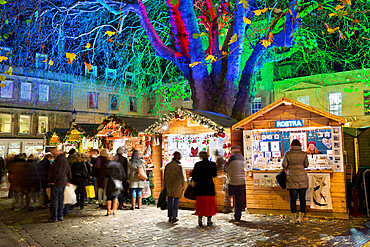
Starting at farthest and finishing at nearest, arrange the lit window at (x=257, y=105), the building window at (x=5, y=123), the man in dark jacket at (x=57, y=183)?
the building window at (x=5, y=123) → the lit window at (x=257, y=105) → the man in dark jacket at (x=57, y=183)

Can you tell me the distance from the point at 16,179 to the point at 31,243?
566 cm

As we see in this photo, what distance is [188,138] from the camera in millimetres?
13273

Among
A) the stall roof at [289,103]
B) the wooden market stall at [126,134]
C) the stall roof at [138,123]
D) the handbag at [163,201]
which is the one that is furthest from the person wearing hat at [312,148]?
the stall roof at [138,123]

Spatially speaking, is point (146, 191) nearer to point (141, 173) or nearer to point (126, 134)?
point (141, 173)

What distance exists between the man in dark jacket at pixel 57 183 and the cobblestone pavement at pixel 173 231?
15.8 inches

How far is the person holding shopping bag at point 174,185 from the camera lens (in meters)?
9.70

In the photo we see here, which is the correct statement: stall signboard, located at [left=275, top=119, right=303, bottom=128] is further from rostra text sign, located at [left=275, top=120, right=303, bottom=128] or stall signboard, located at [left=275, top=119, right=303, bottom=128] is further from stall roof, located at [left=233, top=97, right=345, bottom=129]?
stall roof, located at [left=233, top=97, right=345, bottom=129]

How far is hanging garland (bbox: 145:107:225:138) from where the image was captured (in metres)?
11.4

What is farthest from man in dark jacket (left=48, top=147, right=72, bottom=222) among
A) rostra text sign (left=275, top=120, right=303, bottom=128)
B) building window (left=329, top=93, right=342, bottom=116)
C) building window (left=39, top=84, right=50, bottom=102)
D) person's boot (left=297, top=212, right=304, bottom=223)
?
building window (left=39, top=84, right=50, bottom=102)

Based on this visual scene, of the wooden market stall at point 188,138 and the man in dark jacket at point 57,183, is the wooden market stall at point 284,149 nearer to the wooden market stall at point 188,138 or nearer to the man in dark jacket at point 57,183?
the wooden market stall at point 188,138

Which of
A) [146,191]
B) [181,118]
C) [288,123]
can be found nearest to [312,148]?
[288,123]

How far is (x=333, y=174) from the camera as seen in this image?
392 inches

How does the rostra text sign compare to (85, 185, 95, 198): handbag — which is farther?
(85, 185, 95, 198): handbag

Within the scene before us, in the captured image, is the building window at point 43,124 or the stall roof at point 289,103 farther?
the building window at point 43,124
